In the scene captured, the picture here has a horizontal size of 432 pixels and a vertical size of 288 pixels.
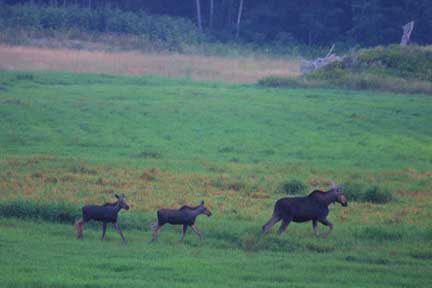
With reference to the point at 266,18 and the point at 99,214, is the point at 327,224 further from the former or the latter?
the point at 266,18

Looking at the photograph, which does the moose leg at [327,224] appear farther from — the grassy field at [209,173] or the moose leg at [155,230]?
the moose leg at [155,230]

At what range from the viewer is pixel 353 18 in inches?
3051

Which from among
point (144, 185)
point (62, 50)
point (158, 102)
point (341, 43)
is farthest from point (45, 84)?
point (341, 43)

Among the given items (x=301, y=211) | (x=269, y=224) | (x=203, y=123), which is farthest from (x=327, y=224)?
(x=203, y=123)

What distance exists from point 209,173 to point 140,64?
2616 cm

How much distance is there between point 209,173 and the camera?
70.6 feet

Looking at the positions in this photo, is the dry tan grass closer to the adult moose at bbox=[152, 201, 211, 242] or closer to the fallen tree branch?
the fallen tree branch

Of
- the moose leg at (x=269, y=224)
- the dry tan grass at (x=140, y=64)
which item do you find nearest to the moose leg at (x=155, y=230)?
the moose leg at (x=269, y=224)

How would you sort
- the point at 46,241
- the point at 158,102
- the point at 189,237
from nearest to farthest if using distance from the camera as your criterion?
the point at 46,241 → the point at 189,237 → the point at 158,102

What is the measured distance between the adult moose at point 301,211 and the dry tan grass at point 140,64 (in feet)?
89.3

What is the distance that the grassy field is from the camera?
500 inches

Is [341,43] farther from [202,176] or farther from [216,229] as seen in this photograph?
[216,229]

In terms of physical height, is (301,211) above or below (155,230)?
above

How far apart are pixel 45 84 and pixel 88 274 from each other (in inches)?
998
